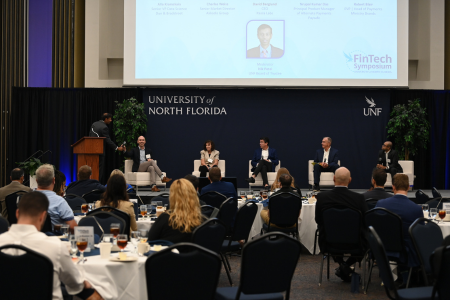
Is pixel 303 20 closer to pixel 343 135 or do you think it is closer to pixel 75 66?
pixel 343 135

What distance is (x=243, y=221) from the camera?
521 cm

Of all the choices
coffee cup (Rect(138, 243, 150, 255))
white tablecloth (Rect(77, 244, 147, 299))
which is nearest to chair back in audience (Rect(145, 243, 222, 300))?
white tablecloth (Rect(77, 244, 147, 299))

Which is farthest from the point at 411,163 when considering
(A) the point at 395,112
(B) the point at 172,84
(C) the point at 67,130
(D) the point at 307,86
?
(C) the point at 67,130

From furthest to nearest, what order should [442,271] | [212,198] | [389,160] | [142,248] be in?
[389,160] < [212,198] < [142,248] < [442,271]

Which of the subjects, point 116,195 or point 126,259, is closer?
point 126,259

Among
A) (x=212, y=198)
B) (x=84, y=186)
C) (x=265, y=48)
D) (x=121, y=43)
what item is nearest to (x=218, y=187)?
(x=212, y=198)

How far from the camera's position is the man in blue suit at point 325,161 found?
11.0 meters

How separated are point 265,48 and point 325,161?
10.2ft

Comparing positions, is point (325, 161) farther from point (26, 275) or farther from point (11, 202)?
point (26, 275)

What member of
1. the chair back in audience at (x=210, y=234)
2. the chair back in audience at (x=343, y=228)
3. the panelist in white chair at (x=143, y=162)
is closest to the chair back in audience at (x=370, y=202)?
the chair back in audience at (x=343, y=228)

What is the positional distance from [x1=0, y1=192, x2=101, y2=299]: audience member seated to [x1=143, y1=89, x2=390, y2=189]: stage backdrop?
987 cm

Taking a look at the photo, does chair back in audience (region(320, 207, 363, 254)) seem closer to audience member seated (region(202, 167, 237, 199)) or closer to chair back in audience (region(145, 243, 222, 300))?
audience member seated (region(202, 167, 237, 199))

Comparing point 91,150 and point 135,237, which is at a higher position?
point 91,150

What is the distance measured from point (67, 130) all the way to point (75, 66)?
1.70m
